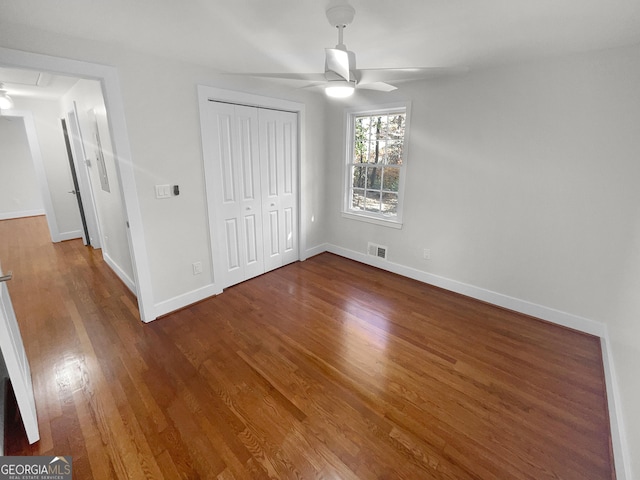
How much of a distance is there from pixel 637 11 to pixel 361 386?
2.81 m

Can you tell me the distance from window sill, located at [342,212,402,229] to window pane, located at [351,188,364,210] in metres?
0.14

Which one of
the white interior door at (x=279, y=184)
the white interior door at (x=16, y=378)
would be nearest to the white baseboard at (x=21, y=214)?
the white interior door at (x=279, y=184)

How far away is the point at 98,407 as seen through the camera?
1.77 metres

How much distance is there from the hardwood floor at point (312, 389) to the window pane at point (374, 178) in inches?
61.5

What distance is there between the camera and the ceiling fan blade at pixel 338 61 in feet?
4.90

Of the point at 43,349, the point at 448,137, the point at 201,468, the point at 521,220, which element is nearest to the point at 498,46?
the point at 448,137

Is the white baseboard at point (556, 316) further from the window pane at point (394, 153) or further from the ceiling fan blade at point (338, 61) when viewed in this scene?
the ceiling fan blade at point (338, 61)

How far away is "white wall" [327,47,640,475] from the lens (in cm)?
215

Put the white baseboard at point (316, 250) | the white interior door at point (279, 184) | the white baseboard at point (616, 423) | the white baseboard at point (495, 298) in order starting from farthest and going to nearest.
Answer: the white baseboard at point (316, 250), the white interior door at point (279, 184), the white baseboard at point (495, 298), the white baseboard at point (616, 423)

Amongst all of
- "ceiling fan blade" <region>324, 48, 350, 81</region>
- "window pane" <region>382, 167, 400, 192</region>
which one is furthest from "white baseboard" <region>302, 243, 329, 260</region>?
"ceiling fan blade" <region>324, 48, 350, 81</region>

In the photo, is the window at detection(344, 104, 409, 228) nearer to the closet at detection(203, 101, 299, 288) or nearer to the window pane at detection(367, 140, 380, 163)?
the window pane at detection(367, 140, 380, 163)

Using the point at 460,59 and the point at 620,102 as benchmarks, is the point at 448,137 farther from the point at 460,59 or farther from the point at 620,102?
the point at 620,102

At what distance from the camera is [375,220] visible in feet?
12.5

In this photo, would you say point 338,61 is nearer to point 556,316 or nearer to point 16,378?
point 16,378
